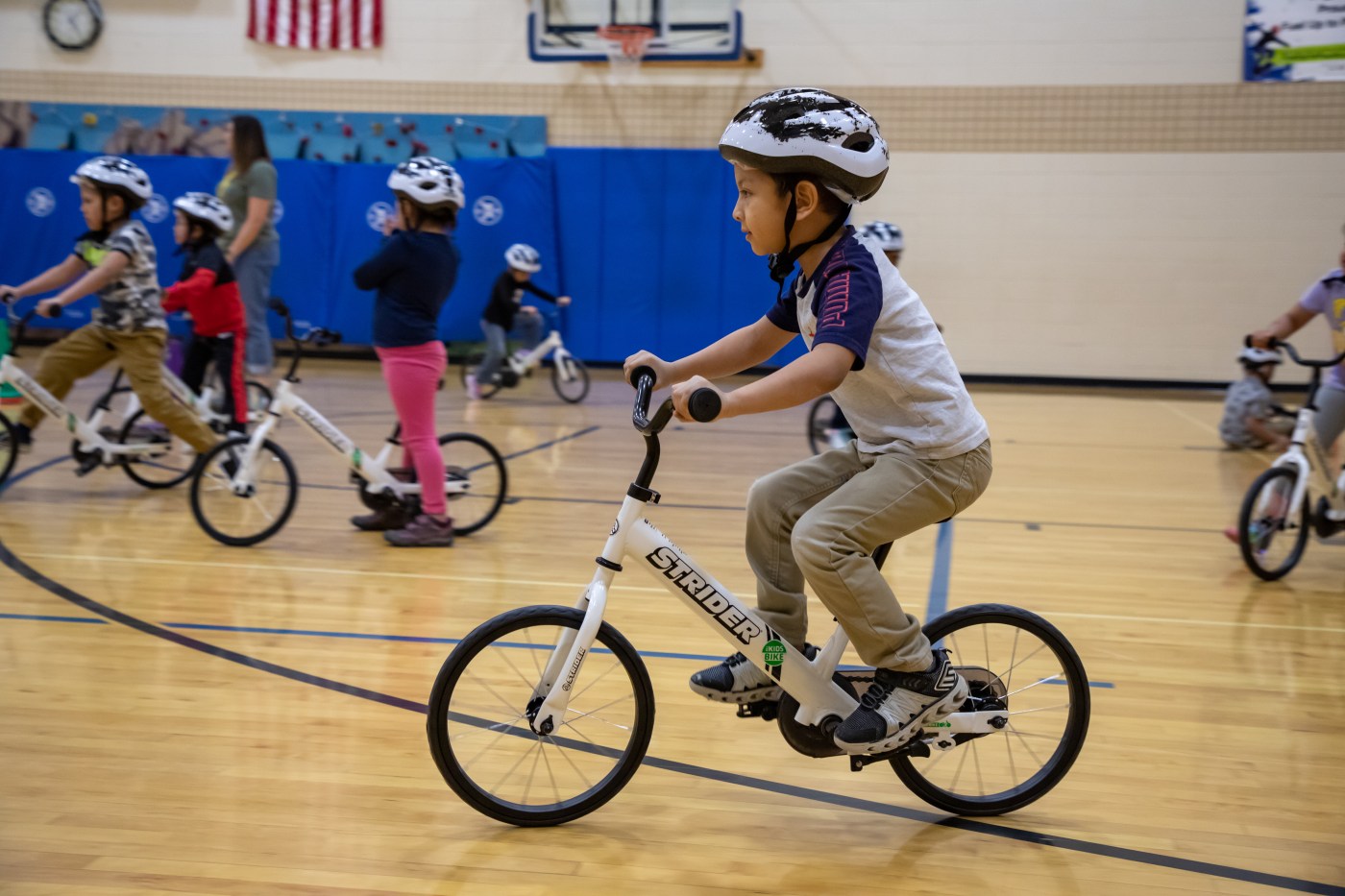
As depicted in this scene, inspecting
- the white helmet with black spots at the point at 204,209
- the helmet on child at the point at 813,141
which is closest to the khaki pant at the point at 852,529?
the helmet on child at the point at 813,141

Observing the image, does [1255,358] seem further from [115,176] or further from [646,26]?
[646,26]

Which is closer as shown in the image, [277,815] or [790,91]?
[790,91]

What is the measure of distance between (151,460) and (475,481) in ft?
7.52

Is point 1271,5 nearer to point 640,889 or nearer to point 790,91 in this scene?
point 790,91

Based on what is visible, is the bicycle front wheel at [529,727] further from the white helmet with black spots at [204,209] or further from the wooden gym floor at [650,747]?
the white helmet with black spots at [204,209]

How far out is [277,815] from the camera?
9.12 feet

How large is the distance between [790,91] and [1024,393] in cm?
995

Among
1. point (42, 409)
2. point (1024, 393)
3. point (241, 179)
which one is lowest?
point (1024, 393)

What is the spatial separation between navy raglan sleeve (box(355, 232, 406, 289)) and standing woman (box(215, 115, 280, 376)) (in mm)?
3986

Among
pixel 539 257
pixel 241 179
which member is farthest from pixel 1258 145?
pixel 241 179

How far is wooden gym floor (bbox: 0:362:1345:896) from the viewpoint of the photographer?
8.51 feet

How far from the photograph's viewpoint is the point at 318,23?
12820 millimetres

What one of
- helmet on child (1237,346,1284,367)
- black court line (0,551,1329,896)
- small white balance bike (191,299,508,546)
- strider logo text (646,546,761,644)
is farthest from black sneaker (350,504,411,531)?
helmet on child (1237,346,1284,367)

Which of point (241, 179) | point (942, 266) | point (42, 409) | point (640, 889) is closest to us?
point (640, 889)
